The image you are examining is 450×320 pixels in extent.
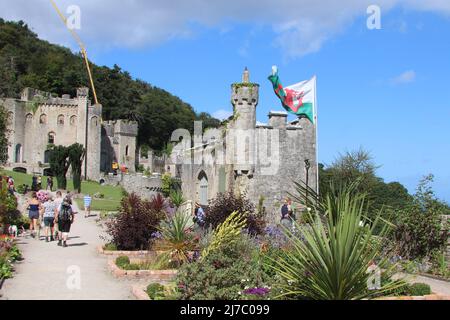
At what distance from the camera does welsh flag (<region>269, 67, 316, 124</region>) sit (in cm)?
2575

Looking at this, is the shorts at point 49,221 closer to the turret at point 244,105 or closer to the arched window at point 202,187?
the turret at point 244,105

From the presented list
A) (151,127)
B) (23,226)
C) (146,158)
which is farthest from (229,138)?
(151,127)

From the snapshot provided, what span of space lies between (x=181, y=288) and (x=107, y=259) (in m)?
5.85

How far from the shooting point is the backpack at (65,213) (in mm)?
15812

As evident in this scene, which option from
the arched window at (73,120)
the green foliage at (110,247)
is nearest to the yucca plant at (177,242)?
the green foliage at (110,247)

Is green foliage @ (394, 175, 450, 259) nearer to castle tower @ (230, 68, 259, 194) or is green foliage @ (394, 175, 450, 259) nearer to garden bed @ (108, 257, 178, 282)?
garden bed @ (108, 257, 178, 282)

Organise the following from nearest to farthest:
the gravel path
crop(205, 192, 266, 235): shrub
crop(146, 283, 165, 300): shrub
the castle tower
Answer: crop(146, 283, 165, 300): shrub, the gravel path, crop(205, 192, 266, 235): shrub, the castle tower

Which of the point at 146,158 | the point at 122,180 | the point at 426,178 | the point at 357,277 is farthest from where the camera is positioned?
the point at 146,158

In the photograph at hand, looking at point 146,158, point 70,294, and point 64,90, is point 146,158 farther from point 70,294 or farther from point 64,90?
point 70,294

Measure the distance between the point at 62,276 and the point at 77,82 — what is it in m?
81.1

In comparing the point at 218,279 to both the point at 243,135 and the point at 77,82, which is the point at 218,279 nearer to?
the point at 243,135

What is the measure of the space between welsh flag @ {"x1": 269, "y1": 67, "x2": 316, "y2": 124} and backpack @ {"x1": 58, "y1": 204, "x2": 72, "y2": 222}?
13312 millimetres

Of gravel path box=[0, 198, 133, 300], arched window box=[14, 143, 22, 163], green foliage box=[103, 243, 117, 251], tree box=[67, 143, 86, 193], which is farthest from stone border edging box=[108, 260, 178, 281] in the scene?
arched window box=[14, 143, 22, 163]

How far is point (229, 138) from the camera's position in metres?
24.9
